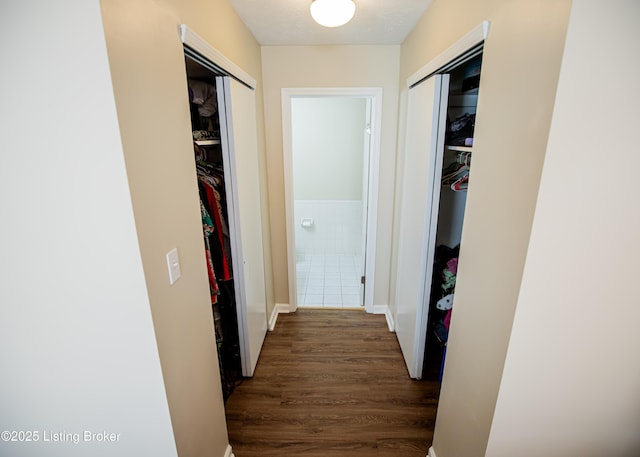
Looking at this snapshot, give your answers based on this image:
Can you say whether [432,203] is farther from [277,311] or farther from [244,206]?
[277,311]

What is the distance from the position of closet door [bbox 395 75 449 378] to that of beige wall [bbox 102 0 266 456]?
1.22m

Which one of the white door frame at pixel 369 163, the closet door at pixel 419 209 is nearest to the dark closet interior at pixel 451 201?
the closet door at pixel 419 209

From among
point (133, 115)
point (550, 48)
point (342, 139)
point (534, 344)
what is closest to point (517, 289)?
point (534, 344)

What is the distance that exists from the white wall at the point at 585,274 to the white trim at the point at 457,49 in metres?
0.47

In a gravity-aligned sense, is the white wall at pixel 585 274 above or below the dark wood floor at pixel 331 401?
above

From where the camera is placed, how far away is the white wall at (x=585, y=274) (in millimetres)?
729

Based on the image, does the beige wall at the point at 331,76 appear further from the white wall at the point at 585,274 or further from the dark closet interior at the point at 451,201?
the white wall at the point at 585,274

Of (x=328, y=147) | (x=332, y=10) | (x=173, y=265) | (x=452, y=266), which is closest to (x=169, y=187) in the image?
(x=173, y=265)

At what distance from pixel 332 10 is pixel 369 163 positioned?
1321mm

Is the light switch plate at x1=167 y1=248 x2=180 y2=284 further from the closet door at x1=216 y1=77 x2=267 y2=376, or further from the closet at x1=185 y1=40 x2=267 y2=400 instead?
the closet door at x1=216 y1=77 x2=267 y2=376

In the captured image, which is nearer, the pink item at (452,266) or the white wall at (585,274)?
the white wall at (585,274)

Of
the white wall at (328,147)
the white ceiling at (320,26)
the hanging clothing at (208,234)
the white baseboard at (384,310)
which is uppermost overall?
the white ceiling at (320,26)

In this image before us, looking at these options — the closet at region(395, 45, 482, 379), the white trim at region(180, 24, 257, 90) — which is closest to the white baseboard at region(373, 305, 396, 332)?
the closet at region(395, 45, 482, 379)

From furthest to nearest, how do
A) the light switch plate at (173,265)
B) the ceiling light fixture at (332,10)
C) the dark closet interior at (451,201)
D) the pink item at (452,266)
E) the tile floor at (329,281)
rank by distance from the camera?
the tile floor at (329,281)
the pink item at (452,266)
the dark closet interior at (451,201)
the ceiling light fixture at (332,10)
the light switch plate at (173,265)
